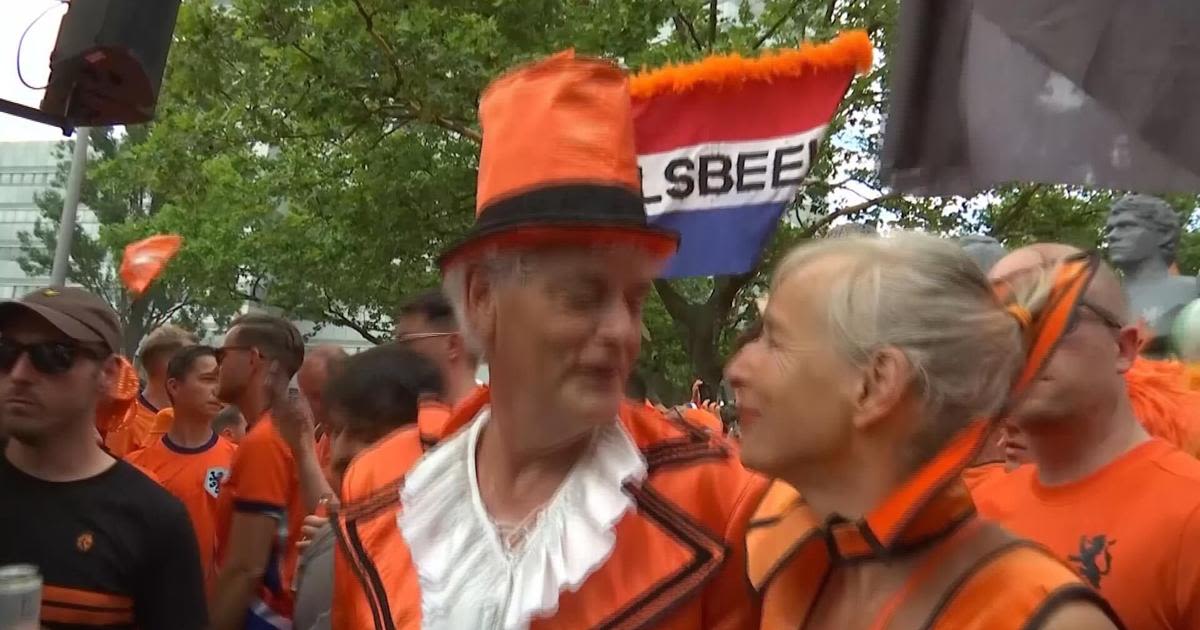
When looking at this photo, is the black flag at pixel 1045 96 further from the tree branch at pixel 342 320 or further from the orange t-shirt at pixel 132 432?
the tree branch at pixel 342 320

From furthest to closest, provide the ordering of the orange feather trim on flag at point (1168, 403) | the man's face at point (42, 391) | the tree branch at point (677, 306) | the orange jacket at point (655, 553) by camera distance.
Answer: the tree branch at point (677, 306) → the orange feather trim on flag at point (1168, 403) → the man's face at point (42, 391) → the orange jacket at point (655, 553)

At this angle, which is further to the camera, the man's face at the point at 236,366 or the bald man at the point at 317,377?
the bald man at the point at 317,377

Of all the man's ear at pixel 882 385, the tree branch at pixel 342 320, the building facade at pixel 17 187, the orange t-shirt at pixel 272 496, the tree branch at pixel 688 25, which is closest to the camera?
the man's ear at pixel 882 385

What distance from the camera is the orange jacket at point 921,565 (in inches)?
55.4

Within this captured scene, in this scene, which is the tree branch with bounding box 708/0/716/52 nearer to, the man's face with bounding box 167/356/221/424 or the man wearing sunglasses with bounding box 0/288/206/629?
the man's face with bounding box 167/356/221/424

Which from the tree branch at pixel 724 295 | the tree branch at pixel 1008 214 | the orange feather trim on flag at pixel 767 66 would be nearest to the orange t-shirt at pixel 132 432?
the orange feather trim on flag at pixel 767 66

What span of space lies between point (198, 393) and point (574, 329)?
3.20 meters

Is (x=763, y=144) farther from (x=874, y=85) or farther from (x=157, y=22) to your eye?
(x=874, y=85)

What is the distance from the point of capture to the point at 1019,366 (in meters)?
1.54

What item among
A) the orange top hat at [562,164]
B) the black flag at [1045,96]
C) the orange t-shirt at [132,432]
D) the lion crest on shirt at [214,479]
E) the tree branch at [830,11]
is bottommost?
the orange t-shirt at [132,432]

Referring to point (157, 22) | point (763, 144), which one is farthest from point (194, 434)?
point (763, 144)

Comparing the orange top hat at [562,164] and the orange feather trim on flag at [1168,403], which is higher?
the orange top hat at [562,164]

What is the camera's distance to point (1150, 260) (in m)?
4.23

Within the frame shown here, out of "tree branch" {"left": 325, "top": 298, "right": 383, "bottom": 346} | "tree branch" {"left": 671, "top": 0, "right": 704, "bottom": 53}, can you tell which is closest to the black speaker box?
"tree branch" {"left": 671, "top": 0, "right": 704, "bottom": 53}
